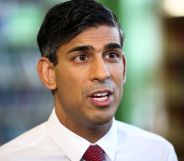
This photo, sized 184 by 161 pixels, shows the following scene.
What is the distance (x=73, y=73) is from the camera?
1598 millimetres

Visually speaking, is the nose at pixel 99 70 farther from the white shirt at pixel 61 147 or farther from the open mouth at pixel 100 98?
the white shirt at pixel 61 147

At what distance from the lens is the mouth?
1559mm

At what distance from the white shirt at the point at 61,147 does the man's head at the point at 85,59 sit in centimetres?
7

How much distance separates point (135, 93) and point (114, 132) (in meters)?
2.14

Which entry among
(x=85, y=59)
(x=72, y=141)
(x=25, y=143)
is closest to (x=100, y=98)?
(x=85, y=59)

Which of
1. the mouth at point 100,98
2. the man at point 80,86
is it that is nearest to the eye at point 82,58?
the man at point 80,86

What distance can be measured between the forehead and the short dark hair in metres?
0.01

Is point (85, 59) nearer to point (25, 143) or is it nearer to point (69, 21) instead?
point (69, 21)

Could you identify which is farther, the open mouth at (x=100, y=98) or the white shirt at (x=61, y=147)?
the white shirt at (x=61, y=147)

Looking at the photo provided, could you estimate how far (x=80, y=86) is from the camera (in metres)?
1.58

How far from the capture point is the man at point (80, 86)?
1.58 meters

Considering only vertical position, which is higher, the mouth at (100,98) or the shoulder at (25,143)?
the mouth at (100,98)

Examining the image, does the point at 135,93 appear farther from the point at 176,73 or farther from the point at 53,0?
the point at 53,0

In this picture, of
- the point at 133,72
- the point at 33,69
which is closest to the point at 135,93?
the point at 133,72
